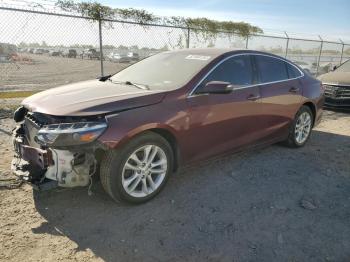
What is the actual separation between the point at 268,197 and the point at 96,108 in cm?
220

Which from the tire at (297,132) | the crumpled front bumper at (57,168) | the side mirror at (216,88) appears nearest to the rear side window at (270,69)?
the tire at (297,132)

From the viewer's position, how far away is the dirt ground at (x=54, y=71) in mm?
14180

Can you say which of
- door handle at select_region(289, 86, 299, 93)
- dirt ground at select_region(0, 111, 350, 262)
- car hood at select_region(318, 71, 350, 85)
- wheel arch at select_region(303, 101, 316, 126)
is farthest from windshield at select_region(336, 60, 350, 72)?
dirt ground at select_region(0, 111, 350, 262)

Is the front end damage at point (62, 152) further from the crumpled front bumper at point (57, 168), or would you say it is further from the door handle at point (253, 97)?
the door handle at point (253, 97)

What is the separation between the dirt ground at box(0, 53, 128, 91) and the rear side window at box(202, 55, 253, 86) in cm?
955

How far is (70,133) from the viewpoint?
3137 mm

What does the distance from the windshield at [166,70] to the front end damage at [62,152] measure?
115cm

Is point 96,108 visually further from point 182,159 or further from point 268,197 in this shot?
point 268,197

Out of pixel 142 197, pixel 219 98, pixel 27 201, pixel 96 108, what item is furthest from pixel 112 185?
pixel 219 98

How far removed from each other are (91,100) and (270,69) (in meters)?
2.94

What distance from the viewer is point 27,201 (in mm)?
3705

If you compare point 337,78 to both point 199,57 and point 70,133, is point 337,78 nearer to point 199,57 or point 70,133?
point 199,57

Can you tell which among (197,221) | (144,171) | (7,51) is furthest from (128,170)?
(7,51)

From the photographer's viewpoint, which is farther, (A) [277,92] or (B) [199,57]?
(A) [277,92]
